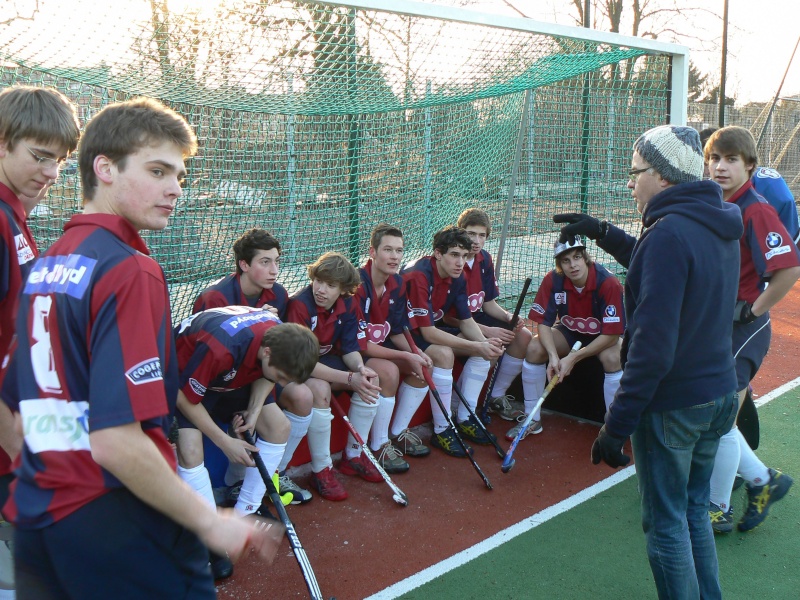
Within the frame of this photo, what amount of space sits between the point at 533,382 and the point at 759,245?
1.84 metres

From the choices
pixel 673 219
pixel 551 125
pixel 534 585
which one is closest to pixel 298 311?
pixel 534 585

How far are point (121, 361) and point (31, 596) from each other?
497mm

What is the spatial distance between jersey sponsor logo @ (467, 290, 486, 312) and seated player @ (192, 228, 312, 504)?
1694 mm

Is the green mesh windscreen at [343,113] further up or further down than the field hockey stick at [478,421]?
further up

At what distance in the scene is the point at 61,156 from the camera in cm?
179

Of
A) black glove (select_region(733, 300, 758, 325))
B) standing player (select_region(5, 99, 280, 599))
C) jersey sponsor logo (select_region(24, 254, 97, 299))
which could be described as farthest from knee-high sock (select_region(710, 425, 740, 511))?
jersey sponsor logo (select_region(24, 254, 97, 299))

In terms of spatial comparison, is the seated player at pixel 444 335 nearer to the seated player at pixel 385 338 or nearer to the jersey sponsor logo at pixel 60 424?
the seated player at pixel 385 338

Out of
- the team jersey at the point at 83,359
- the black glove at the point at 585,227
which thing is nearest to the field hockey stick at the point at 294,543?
the team jersey at the point at 83,359

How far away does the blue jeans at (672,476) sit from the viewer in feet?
6.77

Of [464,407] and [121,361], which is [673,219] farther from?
[464,407]

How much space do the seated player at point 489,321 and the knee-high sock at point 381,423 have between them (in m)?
0.67

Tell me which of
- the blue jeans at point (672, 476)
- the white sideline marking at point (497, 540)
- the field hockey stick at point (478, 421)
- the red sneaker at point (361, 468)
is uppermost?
the blue jeans at point (672, 476)

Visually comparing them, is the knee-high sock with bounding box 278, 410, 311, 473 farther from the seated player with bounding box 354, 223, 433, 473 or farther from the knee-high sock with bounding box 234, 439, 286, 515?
the seated player with bounding box 354, 223, 433, 473

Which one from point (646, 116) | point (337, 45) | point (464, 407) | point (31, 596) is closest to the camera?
point (31, 596)
